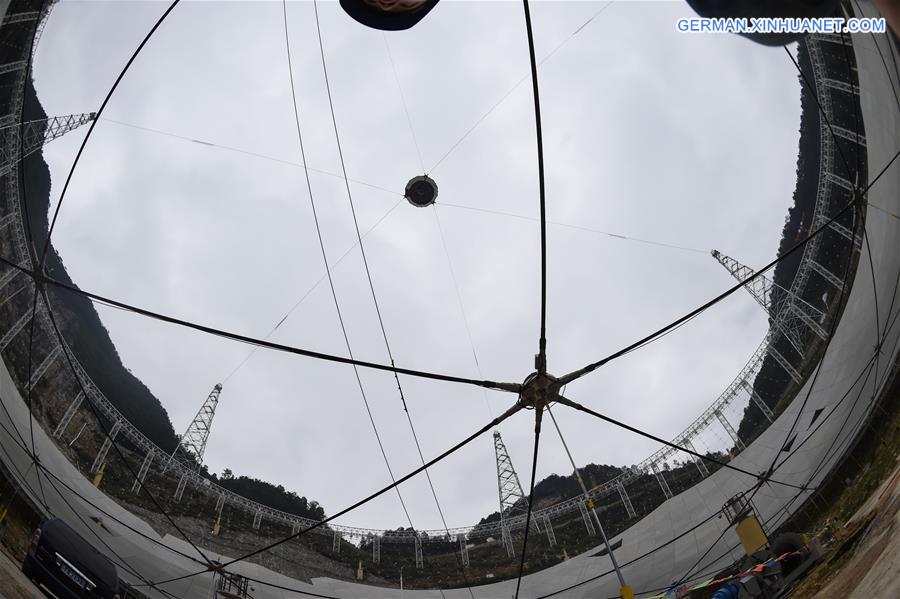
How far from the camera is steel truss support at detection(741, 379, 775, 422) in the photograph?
66.0ft

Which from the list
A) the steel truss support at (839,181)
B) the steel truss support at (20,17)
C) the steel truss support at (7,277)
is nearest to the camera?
the steel truss support at (20,17)

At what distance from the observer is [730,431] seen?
23328 mm

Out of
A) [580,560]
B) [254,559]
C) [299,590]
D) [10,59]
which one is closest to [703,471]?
[580,560]

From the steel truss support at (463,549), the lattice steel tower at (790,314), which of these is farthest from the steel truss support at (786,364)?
the steel truss support at (463,549)

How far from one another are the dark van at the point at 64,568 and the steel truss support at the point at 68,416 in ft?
27.3

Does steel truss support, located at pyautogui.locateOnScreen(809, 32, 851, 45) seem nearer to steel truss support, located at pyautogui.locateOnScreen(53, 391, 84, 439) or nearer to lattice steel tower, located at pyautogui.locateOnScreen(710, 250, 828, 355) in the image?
lattice steel tower, located at pyautogui.locateOnScreen(710, 250, 828, 355)

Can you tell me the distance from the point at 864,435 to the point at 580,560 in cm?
1343

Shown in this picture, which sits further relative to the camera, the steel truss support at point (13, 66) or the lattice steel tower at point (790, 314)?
the lattice steel tower at point (790, 314)

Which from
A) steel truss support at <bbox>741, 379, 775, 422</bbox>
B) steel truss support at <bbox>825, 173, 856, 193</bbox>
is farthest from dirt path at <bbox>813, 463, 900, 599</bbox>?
steel truss support at <bbox>825, 173, 856, 193</bbox>

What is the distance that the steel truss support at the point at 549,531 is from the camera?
2394cm

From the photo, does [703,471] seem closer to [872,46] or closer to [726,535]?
[726,535]

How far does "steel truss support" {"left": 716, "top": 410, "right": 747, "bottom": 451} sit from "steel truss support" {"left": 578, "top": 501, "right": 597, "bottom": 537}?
7263mm

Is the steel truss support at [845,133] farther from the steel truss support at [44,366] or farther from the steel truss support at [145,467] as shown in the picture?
the steel truss support at [145,467]

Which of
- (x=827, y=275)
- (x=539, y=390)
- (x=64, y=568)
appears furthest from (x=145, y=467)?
(x=827, y=275)
